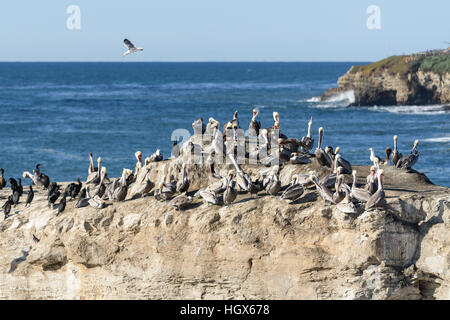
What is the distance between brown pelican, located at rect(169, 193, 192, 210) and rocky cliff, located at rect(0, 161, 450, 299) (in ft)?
0.81

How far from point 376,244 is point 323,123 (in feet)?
292

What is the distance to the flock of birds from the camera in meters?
29.7

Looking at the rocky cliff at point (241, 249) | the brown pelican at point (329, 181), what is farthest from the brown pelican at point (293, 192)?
the brown pelican at point (329, 181)

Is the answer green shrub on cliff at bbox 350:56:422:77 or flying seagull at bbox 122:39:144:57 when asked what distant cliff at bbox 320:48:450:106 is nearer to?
green shrub on cliff at bbox 350:56:422:77

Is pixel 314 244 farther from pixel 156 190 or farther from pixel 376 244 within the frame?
pixel 156 190

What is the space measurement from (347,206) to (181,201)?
21.6ft

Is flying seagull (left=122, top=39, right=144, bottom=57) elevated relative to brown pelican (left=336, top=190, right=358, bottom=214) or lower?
elevated

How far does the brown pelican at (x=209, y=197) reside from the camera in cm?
3098

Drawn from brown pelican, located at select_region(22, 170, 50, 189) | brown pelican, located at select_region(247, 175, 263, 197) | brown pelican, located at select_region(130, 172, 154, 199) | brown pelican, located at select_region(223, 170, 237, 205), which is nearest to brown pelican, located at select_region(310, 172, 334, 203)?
brown pelican, located at select_region(247, 175, 263, 197)

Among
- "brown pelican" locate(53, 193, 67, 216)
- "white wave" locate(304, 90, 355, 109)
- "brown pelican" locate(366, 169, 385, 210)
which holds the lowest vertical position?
"white wave" locate(304, 90, 355, 109)

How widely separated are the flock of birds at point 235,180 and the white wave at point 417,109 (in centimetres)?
9296

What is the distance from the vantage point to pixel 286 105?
492ft

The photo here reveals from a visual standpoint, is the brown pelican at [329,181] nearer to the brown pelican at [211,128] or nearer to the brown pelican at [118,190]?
the brown pelican at [211,128]

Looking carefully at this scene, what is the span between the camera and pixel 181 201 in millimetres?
31312
